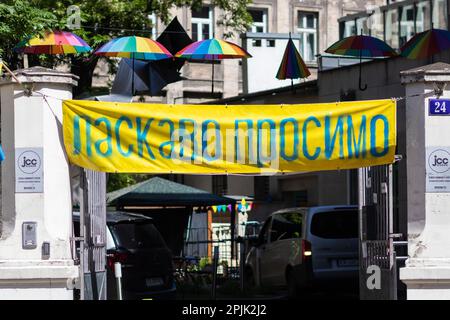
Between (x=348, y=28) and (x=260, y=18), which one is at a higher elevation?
(x=260, y=18)

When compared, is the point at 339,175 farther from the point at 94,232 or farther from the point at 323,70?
the point at 94,232

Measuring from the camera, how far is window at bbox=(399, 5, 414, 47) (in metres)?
35.2

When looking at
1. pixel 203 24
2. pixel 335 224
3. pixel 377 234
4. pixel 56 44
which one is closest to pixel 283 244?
pixel 335 224

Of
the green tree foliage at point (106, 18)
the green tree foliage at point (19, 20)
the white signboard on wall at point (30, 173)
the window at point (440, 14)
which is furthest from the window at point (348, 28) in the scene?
the white signboard on wall at point (30, 173)

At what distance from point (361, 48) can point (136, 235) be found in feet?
22.1

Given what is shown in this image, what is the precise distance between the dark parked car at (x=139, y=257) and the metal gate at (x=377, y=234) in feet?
16.0

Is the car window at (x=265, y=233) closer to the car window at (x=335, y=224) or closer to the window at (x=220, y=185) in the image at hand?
the car window at (x=335, y=224)

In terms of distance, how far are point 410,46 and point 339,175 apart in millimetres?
8466

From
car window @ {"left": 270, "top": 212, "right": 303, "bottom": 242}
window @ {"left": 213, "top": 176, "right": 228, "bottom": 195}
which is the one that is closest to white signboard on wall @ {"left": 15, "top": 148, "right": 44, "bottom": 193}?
car window @ {"left": 270, "top": 212, "right": 303, "bottom": 242}

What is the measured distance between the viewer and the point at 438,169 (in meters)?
12.3

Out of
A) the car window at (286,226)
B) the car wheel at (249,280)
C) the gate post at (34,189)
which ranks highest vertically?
the gate post at (34,189)

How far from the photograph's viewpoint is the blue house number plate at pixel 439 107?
1233 centimetres

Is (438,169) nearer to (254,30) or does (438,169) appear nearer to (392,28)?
(392,28)

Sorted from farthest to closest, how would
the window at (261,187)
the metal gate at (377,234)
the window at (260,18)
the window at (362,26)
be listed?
1. the window at (260,18)
2. the window at (261,187)
3. the window at (362,26)
4. the metal gate at (377,234)
